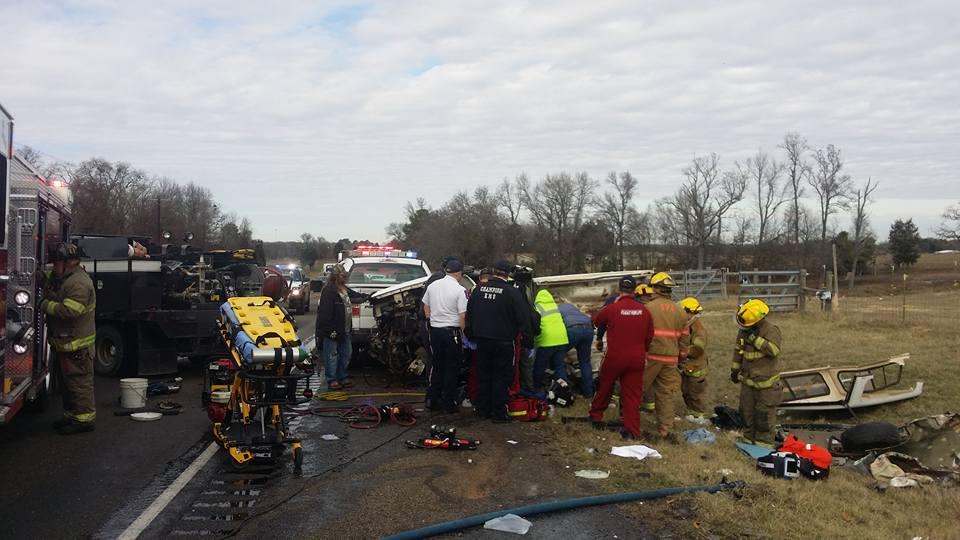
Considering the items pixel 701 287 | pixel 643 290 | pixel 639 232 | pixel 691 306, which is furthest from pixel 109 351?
pixel 639 232

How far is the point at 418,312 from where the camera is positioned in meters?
11.3

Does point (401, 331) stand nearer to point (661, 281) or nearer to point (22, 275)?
point (661, 281)

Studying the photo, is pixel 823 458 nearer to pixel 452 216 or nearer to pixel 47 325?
pixel 47 325

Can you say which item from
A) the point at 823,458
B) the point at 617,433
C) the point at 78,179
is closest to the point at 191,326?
the point at 617,433

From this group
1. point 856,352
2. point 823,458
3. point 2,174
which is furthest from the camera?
point 856,352

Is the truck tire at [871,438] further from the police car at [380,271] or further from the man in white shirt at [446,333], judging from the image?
the police car at [380,271]

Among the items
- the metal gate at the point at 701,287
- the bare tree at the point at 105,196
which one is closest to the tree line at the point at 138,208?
the bare tree at the point at 105,196

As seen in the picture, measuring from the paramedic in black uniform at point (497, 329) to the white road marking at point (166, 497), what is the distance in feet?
10.1

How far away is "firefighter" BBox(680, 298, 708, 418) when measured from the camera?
10.2m

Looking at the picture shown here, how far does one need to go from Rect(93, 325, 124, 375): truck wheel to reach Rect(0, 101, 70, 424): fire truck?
2.50m

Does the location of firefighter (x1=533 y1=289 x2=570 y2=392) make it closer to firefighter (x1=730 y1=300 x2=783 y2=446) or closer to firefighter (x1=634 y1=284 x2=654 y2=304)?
firefighter (x1=634 y1=284 x2=654 y2=304)

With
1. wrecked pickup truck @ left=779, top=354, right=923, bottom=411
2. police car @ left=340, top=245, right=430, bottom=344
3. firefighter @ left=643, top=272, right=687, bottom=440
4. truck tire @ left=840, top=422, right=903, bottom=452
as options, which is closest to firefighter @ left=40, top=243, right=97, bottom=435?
police car @ left=340, top=245, right=430, bottom=344

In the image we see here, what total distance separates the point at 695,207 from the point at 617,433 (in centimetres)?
7729

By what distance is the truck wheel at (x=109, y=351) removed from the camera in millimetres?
11719
